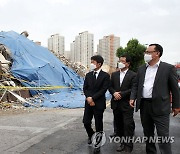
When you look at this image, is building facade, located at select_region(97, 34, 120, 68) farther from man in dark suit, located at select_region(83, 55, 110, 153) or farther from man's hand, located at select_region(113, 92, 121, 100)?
man's hand, located at select_region(113, 92, 121, 100)

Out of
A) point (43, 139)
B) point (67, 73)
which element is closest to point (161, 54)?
point (43, 139)

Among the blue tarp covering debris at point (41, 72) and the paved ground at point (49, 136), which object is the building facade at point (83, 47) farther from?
the paved ground at point (49, 136)

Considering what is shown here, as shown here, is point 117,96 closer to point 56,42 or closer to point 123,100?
point 123,100

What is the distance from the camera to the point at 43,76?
16.5 meters

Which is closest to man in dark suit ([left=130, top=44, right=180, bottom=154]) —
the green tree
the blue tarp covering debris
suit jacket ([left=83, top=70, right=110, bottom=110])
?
suit jacket ([left=83, top=70, right=110, bottom=110])

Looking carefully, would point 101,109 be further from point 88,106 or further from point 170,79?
point 170,79

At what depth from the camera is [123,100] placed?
16.9 feet

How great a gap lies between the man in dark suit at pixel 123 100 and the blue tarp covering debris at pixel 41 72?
6.96 m

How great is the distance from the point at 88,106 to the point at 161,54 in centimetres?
176

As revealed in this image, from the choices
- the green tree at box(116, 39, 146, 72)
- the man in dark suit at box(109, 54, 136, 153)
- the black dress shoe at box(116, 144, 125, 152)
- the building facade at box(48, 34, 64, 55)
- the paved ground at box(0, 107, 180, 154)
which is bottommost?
the paved ground at box(0, 107, 180, 154)

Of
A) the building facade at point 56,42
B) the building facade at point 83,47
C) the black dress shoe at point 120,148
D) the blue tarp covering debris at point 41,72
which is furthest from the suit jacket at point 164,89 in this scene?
the building facade at point 56,42

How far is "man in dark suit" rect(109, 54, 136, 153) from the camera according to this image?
16.8 feet

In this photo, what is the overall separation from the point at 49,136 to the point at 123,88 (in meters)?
2.18

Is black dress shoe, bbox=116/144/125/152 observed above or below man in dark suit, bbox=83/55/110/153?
below
